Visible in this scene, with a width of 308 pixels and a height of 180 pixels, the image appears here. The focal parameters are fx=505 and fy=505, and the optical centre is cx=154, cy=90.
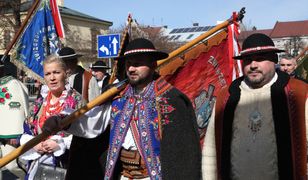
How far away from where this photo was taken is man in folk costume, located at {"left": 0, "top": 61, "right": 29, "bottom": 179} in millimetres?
5797

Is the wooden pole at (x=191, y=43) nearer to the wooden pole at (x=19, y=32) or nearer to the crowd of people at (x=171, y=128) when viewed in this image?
the crowd of people at (x=171, y=128)

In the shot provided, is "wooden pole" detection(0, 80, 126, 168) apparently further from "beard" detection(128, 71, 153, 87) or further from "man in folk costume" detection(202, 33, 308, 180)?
"man in folk costume" detection(202, 33, 308, 180)

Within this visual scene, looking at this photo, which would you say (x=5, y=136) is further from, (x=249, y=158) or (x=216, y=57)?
(x=249, y=158)

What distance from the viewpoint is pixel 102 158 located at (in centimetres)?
414

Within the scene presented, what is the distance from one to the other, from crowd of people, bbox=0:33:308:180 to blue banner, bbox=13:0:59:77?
6.63 ft

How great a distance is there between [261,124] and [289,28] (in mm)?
113072

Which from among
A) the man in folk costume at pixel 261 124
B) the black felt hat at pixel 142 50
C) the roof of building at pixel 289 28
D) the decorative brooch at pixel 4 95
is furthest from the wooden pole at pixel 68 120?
the roof of building at pixel 289 28

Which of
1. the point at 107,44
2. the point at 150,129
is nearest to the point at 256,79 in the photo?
the point at 150,129

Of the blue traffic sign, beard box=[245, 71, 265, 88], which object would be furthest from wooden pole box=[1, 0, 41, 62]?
the blue traffic sign

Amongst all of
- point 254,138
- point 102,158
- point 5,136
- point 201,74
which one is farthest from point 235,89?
point 5,136

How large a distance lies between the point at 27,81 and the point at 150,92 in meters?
22.9

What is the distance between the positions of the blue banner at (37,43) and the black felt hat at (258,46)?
3.46m

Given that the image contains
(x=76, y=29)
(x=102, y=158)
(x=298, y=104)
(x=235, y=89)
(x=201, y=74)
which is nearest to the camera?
(x=298, y=104)

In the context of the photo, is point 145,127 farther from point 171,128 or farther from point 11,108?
point 11,108
